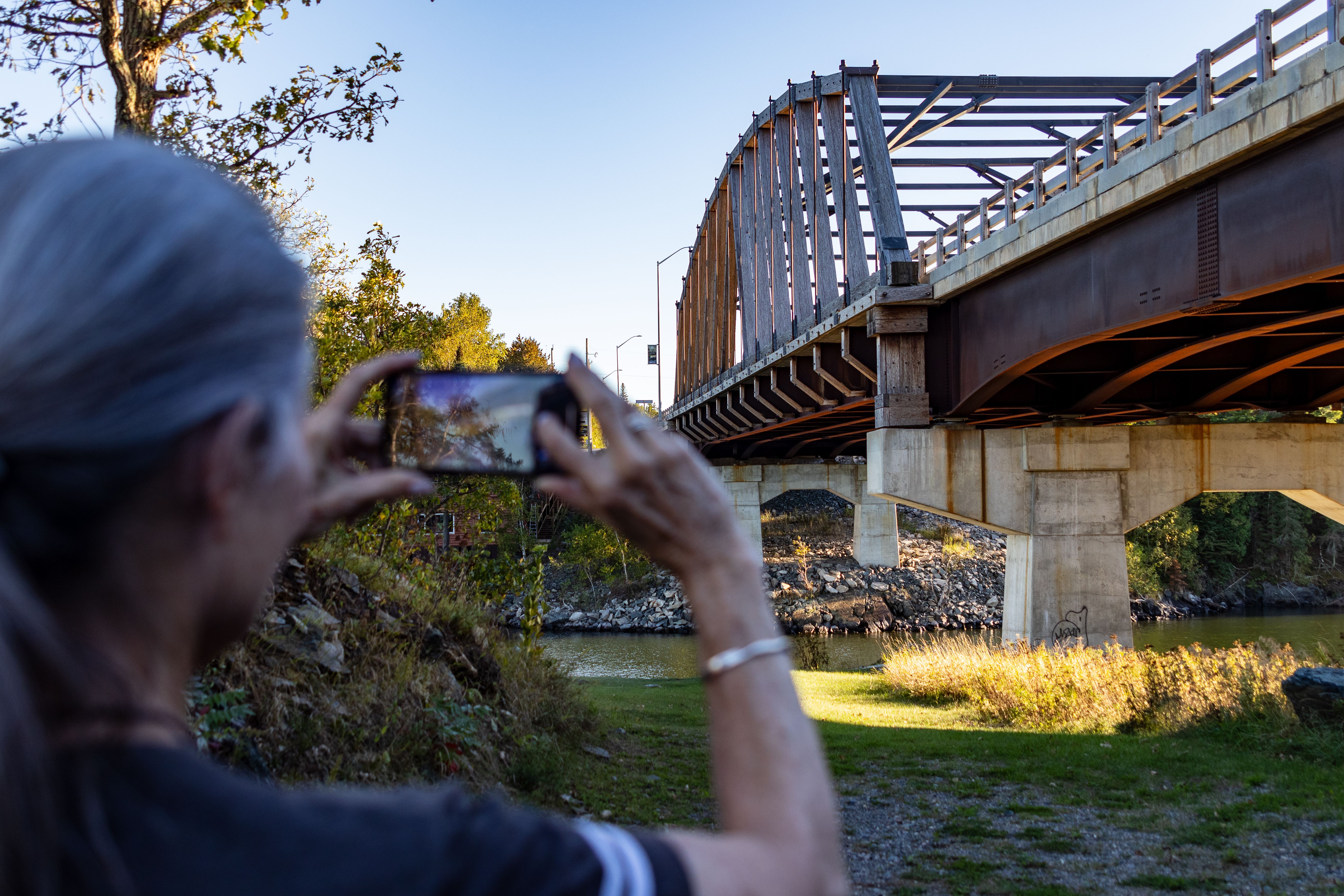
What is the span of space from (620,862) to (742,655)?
31 centimetres

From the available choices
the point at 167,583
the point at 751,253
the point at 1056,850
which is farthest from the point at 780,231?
the point at 167,583

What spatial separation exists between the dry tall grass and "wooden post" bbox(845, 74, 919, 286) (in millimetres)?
7036

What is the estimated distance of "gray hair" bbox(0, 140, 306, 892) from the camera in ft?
2.83

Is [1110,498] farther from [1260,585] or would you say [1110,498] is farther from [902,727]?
[1260,585]

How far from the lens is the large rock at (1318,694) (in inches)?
432

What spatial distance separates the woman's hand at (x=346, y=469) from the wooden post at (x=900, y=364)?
16.6 metres

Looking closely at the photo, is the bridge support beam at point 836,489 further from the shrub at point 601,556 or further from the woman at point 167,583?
the woman at point 167,583

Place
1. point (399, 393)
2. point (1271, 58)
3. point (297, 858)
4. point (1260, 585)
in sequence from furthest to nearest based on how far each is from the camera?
point (1260, 585)
point (1271, 58)
point (399, 393)
point (297, 858)

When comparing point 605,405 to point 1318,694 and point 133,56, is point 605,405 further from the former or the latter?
point 1318,694

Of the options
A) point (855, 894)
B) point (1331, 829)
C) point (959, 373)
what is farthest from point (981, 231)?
point (855, 894)

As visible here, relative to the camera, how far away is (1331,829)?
8.12 meters

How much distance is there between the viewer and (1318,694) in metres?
11.1

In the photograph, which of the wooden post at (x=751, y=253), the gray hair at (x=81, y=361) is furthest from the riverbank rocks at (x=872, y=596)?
the gray hair at (x=81, y=361)

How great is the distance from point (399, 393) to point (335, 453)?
366 millimetres
